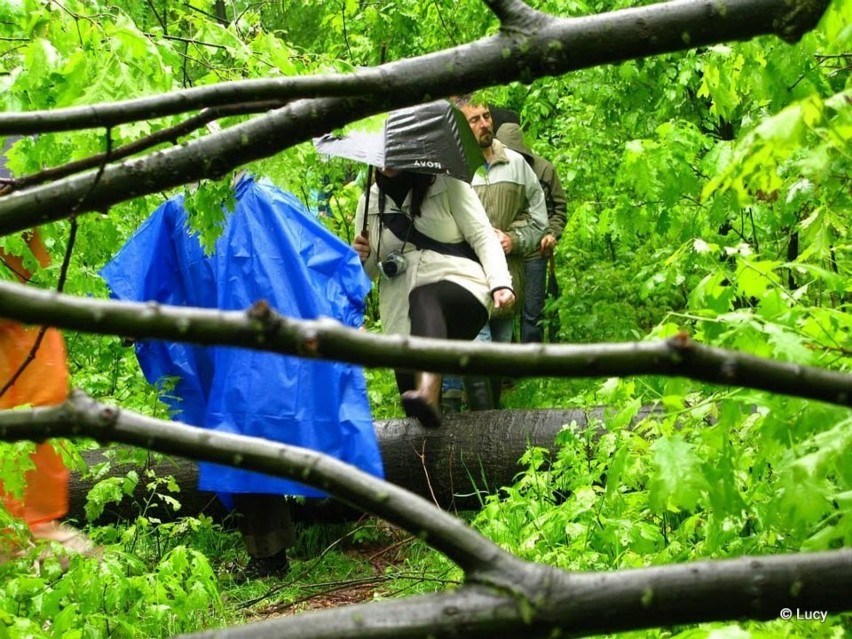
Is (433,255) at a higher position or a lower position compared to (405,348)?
lower

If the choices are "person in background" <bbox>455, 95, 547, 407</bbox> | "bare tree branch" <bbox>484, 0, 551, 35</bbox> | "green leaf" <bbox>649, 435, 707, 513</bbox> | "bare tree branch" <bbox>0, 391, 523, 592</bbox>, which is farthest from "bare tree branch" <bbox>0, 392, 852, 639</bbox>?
"person in background" <bbox>455, 95, 547, 407</bbox>

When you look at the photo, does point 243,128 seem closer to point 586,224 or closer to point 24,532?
point 24,532

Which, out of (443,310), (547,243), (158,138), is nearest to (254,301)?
(443,310)

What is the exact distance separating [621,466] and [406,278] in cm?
314

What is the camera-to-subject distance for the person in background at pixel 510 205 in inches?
306

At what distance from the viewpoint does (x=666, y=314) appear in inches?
134

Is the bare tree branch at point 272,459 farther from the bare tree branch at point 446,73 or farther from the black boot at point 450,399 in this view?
the black boot at point 450,399

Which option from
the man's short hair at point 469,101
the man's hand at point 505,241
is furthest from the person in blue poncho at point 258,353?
the man's hand at point 505,241

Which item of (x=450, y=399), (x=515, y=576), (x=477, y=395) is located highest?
A: (x=515, y=576)

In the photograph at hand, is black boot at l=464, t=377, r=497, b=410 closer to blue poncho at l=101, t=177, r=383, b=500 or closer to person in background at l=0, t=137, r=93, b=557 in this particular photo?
blue poncho at l=101, t=177, r=383, b=500

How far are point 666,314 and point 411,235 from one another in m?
2.85

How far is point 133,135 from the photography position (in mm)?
3008

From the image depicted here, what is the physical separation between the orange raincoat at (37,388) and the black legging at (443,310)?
6.78 ft

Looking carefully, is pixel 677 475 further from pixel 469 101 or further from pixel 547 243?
pixel 547 243
